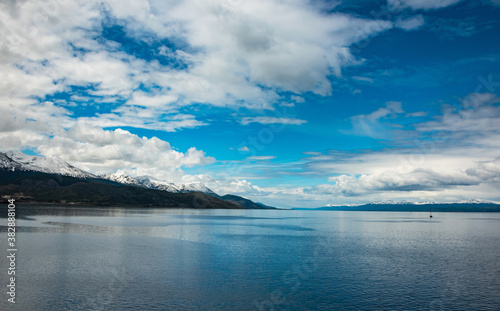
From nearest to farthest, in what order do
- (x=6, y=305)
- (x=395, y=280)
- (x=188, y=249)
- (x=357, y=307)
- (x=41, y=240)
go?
(x=6, y=305), (x=357, y=307), (x=395, y=280), (x=188, y=249), (x=41, y=240)

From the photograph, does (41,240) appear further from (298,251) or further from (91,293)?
(298,251)

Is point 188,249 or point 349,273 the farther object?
point 188,249

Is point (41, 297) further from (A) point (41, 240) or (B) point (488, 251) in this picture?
(B) point (488, 251)

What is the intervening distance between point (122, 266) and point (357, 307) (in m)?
45.0

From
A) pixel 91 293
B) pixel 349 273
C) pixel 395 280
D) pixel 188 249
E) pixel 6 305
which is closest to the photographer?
pixel 6 305

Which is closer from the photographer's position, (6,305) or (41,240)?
(6,305)

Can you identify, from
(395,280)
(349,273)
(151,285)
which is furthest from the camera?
(349,273)

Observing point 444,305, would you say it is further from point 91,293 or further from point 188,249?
point 188,249

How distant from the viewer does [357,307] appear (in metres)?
42.4

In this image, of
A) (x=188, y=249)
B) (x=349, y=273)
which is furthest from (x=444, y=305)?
(x=188, y=249)

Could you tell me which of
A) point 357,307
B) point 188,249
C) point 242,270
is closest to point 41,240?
point 188,249

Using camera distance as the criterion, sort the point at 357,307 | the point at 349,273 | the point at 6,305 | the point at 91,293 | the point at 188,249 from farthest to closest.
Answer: the point at 188,249, the point at 349,273, the point at 91,293, the point at 357,307, the point at 6,305

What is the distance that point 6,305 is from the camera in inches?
1547

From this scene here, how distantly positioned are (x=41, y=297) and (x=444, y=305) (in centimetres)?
5579
